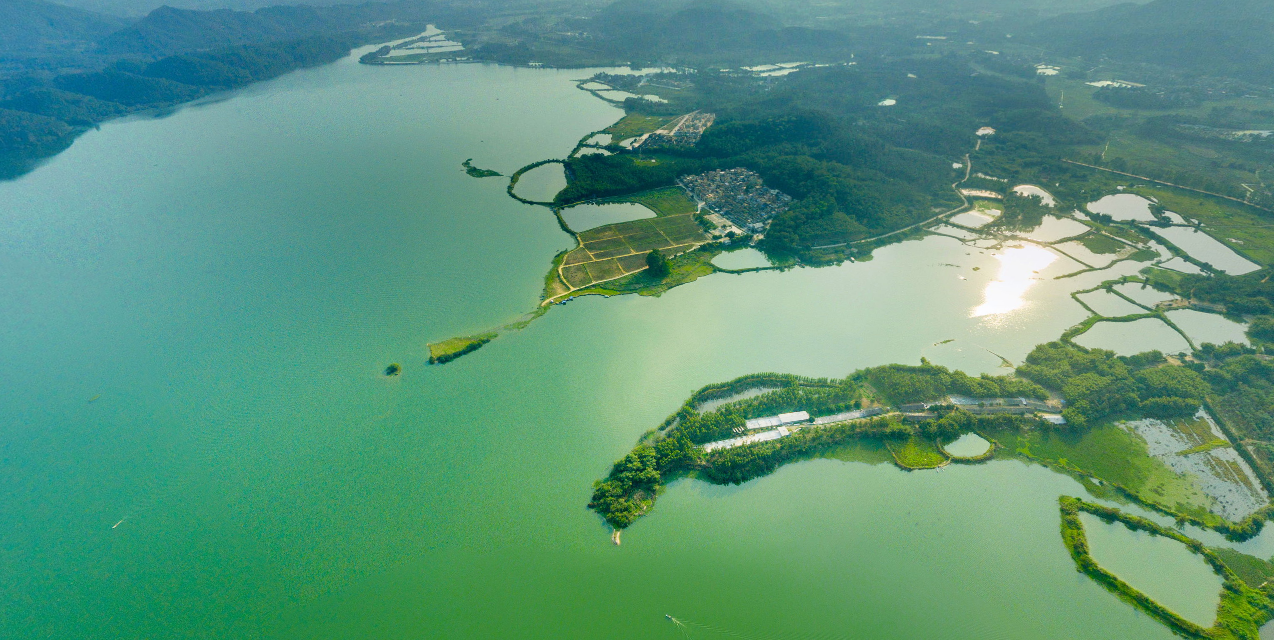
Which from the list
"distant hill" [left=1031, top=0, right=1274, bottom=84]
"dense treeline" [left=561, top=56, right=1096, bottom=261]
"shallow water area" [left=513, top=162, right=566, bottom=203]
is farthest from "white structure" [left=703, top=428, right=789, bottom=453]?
"distant hill" [left=1031, top=0, right=1274, bottom=84]

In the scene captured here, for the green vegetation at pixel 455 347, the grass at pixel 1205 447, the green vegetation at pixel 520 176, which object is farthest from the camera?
the green vegetation at pixel 520 176

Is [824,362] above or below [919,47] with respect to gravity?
below

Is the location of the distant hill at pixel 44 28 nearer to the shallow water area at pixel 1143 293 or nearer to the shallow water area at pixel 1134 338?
the shallow water area at pixel 1134 338

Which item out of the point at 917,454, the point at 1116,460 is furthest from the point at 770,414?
the point at 1116,460

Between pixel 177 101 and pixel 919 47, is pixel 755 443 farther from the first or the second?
pixel 919 47

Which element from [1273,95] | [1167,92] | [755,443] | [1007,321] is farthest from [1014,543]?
[1273,95]

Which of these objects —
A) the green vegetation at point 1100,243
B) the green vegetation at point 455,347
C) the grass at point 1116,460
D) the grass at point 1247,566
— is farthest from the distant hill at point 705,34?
the grass at point 1247,566
